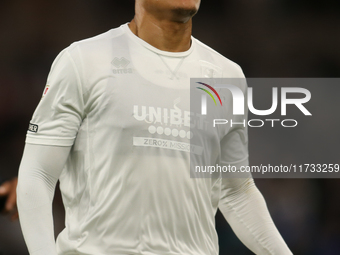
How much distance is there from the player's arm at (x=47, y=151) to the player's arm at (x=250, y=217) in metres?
0.81

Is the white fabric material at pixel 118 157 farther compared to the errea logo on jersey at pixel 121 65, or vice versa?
the errea logo on jersey at pixel 121 65

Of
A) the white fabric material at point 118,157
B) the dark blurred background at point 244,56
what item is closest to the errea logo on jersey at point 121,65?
the white fabric material at point 118,157

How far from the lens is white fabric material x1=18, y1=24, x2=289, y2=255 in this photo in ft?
6.73

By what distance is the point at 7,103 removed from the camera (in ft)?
15.6

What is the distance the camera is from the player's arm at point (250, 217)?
2527mm

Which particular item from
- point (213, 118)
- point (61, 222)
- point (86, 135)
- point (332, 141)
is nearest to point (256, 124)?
point (332, 141)

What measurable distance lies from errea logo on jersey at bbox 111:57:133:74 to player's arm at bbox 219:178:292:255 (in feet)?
2.30

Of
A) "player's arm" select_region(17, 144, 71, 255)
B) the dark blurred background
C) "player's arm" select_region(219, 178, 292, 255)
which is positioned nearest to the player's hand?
the dark blurred background

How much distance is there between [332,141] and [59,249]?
346 cm

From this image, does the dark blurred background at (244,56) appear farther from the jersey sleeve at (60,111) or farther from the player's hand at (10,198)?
the jersey sleeve at (60,111)

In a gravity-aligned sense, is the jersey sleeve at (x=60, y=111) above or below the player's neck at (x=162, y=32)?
below

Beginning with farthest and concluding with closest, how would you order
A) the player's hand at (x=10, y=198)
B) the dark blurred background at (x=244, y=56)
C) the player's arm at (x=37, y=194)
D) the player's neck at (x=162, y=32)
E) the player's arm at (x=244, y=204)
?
the dark blurred background at (x=244, y=56)
the player's hand at (x=10, y=198)
the player's arm at (x=244, y=204)
the player's neck at (x=162, y=32)
the player's arm at (x=37, y=194)

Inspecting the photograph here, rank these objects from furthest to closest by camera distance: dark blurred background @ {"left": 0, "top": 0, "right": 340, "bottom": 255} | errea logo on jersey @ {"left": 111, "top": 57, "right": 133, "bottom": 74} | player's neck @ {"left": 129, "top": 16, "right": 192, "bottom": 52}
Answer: dark blurred background @ {"left": 0, "top": 0, "right": 340, "bottom": 255}, player's neck @ {"left": 129, "top": 16, "right": 192, "bottom": 52}, errea logo on jersey @ {"left": 111, "top": 57, "right": 133, "bottom": 74}

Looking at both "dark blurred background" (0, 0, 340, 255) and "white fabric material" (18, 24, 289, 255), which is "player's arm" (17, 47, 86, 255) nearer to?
"white fabric material" (18, 24, 289, 255)
